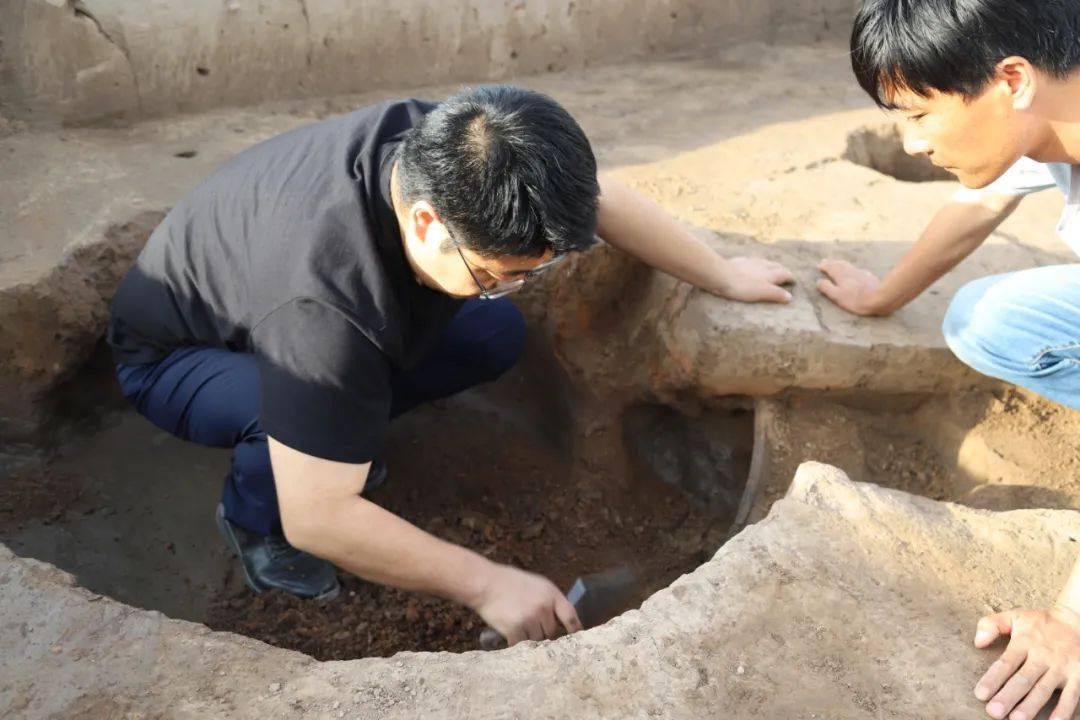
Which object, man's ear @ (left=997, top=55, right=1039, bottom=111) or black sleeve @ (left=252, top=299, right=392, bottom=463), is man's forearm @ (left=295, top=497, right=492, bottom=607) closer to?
black sleeve @ (left=252, top=299, right=392, bottom=463)

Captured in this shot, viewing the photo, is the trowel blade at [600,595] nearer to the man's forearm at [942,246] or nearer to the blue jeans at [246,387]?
the blue jeans at [246,387]

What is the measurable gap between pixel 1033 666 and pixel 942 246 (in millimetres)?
908

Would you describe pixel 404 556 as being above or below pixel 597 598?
above

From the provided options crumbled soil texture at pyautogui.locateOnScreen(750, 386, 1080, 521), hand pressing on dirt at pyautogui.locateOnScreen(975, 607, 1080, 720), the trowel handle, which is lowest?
the trowel handle

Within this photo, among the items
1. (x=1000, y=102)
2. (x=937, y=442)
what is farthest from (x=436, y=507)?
(x=1000, y=102)

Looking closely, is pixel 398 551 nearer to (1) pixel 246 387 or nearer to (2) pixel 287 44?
(1) pixel 246 387

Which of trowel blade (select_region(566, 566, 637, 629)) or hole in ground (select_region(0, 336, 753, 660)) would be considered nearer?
trowel blade (select_region(566, 566, 637, 629))

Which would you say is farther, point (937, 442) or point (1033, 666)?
point (937, 442)

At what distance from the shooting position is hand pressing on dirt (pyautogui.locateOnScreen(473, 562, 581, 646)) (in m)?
1.70

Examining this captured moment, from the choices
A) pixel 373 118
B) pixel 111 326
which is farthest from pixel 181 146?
pixel 373 118

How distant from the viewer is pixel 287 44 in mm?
3076

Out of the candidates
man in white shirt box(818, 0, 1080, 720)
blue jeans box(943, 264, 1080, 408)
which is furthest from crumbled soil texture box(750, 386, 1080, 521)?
man in white shirt box(818, 0, 1080, 720)

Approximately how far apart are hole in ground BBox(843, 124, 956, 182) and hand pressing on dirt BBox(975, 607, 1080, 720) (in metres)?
1.90

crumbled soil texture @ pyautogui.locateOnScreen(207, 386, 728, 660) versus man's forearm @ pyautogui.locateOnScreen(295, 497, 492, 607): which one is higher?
man's forearm @ pyautogui.locateOnScreen(295, 497, 492, 607)
